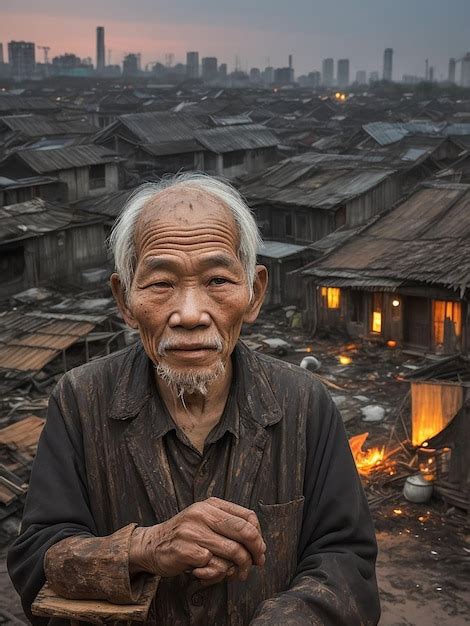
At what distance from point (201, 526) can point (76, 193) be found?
2979cm

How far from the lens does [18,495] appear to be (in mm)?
10711

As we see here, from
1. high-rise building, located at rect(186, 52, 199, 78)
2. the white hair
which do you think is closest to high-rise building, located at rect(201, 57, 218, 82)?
high-rise building, located at rect(186, 52, 199, 78)

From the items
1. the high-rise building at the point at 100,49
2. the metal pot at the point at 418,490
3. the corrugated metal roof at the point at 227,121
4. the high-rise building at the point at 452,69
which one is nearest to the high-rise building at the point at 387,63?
the high-rise building at the point at 452,69

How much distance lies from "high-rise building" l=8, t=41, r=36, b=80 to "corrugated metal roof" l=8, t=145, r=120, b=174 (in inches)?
5124

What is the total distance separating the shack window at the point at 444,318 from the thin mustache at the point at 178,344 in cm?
1673

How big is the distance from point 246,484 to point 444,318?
55.9ft

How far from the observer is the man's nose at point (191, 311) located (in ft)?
7.22

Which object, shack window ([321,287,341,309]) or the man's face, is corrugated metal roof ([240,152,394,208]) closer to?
shack window ([321,287,341,309])

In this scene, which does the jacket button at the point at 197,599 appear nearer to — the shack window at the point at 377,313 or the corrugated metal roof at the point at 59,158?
the shack window at the point at 377,313

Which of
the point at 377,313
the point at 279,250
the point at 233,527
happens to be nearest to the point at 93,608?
the point at 233,527

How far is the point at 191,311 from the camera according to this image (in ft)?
7.23

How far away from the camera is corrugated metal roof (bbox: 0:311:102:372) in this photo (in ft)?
52.7

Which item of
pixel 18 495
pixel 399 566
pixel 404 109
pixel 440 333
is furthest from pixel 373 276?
pixel 404 109

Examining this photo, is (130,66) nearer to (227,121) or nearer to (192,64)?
(192,64)
